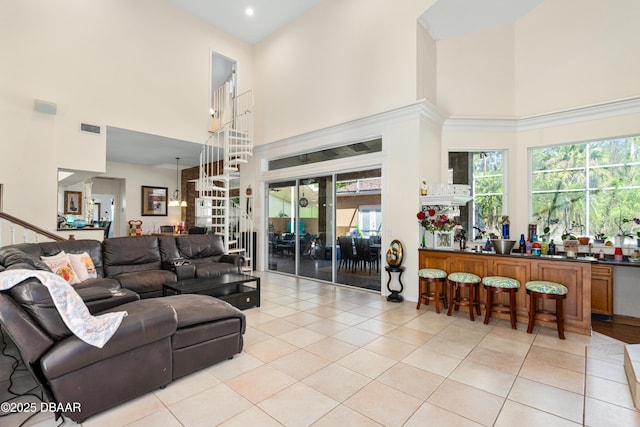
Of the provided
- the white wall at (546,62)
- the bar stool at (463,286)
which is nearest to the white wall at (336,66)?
the white wall at (546,62)

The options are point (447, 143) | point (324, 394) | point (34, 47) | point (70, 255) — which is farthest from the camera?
point (447, 143)

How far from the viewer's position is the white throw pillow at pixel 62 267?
12.0 ft

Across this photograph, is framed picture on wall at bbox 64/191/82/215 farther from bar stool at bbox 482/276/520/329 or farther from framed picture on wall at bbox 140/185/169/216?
bar stool at bbox 482/276/520/329

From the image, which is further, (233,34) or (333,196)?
(233,34)

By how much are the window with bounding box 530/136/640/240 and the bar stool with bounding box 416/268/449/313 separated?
1.95m

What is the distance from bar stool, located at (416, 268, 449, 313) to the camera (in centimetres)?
444

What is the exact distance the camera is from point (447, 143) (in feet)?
18.3

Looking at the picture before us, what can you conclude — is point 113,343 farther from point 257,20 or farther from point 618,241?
point 257,20

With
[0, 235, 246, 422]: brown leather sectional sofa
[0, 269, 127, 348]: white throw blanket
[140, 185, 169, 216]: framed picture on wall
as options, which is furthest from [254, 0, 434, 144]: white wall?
[140, 185, 169, 216]: framed picture on wall

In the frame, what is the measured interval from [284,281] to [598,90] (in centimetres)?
630

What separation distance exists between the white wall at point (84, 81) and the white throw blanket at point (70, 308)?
4410 mm

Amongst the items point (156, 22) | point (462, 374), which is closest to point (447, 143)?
point (462, 374)

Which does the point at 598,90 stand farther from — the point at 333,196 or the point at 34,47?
the point at 34,47

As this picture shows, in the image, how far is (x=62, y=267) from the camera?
12.2 feet
